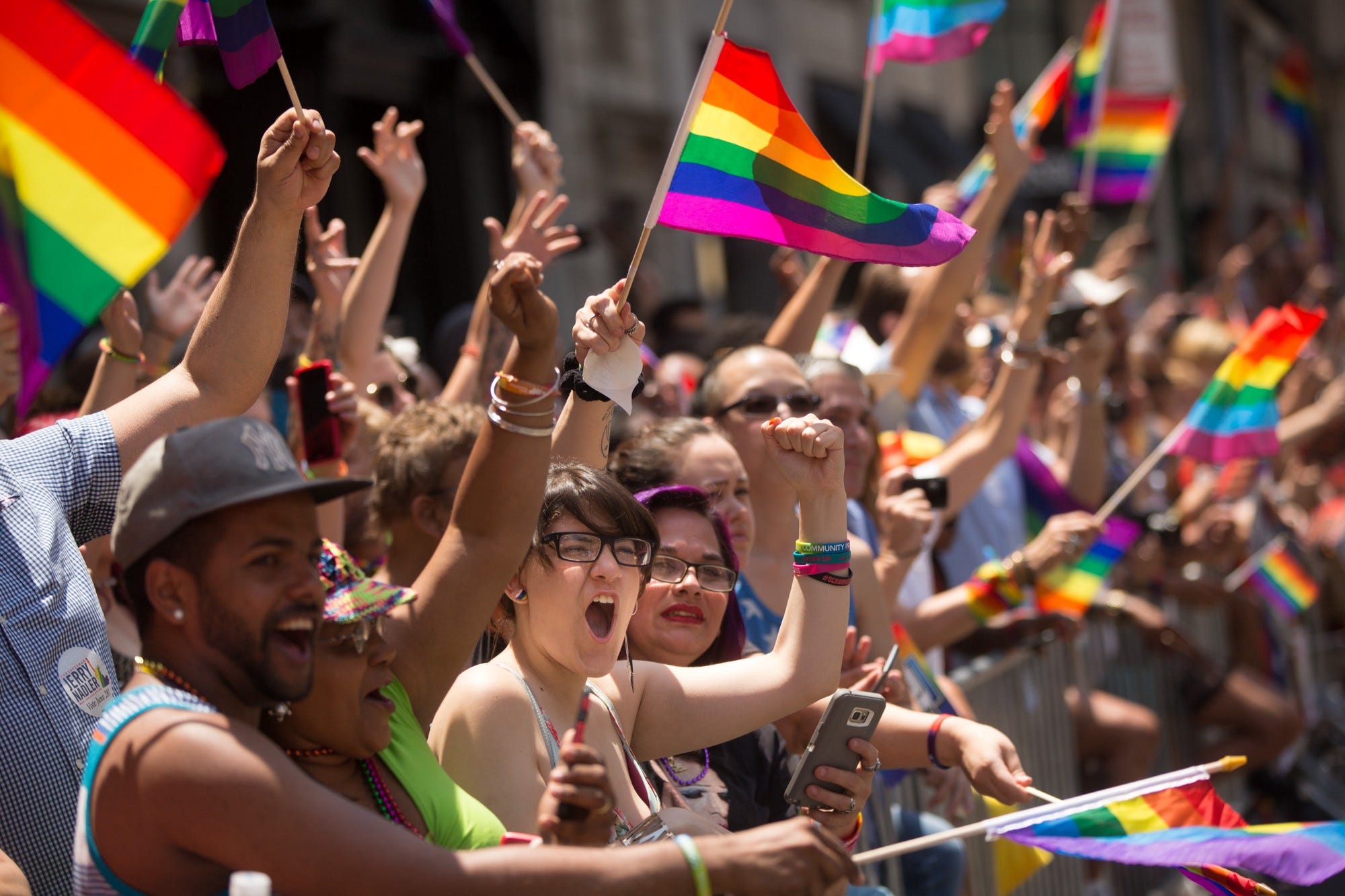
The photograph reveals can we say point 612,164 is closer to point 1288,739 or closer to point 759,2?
point 759,2

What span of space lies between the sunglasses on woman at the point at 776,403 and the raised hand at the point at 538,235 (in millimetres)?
663

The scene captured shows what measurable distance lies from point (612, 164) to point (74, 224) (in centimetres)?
1150

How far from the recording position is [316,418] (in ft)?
12.7

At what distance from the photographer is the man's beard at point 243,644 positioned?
2055mm

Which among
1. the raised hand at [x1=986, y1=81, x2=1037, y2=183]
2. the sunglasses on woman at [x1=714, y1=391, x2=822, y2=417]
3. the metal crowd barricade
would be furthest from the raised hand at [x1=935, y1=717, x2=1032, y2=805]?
the raised hand at [x1=986, y1=81, x2=1037, y2=183]

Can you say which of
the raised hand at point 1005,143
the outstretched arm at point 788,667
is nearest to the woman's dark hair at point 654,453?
the outstretched arm at point 788,667

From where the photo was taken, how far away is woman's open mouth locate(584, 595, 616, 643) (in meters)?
2.88

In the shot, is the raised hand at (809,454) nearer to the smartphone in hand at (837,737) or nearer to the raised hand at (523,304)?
the smartphone in hand at (837,737)

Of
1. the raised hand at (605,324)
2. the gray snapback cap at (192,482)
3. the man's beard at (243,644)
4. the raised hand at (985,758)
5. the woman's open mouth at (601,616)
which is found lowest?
the raised hand at (985,758)

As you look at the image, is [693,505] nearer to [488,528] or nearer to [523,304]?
[488,528]

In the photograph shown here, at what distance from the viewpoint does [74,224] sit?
311 centimetres

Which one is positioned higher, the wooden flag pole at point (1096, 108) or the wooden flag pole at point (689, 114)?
the wooden flag pole at point (689, 114)

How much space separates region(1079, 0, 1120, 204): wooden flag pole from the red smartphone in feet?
16.6

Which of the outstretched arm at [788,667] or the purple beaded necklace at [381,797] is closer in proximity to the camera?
the purple beaded necklace at [381,797]
